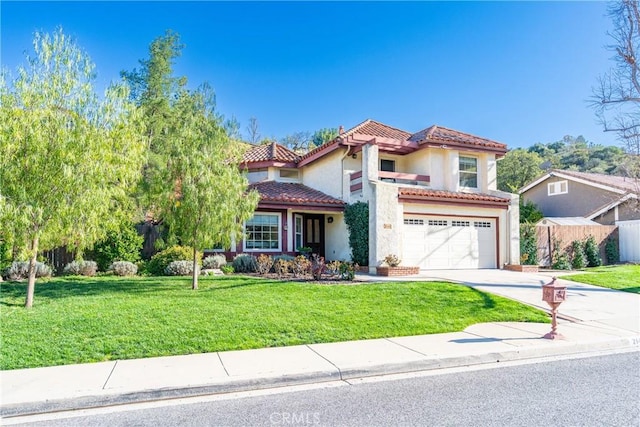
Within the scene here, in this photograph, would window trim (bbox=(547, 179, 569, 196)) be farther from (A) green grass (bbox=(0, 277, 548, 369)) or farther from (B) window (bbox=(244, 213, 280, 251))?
(A) green grass (bbox=(0, 277, 548, 369))

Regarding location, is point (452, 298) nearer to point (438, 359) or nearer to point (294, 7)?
point (438, 359)

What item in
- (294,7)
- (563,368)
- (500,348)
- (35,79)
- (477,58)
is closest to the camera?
(563,368)

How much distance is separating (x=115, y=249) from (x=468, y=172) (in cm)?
1541

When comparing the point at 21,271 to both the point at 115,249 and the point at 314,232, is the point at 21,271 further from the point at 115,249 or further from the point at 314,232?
the point at 314,232

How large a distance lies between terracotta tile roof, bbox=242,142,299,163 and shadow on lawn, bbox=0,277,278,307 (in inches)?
406

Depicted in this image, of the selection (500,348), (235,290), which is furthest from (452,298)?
(235,290)

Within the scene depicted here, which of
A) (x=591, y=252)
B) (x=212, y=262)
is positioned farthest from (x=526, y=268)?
(x=212, y=262)

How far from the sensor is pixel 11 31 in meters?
10.7

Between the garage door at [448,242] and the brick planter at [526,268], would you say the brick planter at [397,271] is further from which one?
the brick planter at [526,268]

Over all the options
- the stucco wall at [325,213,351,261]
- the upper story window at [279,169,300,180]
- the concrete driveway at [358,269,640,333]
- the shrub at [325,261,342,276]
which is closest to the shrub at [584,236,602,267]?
the concrete driveway at [358,269,640,333]

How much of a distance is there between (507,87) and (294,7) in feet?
29.7

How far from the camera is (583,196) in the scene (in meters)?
30.2

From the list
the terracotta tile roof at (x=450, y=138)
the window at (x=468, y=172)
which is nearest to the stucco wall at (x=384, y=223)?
the terracotta tile roof at (x=450, y=138)

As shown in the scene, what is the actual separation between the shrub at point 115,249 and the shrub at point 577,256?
19.6m
